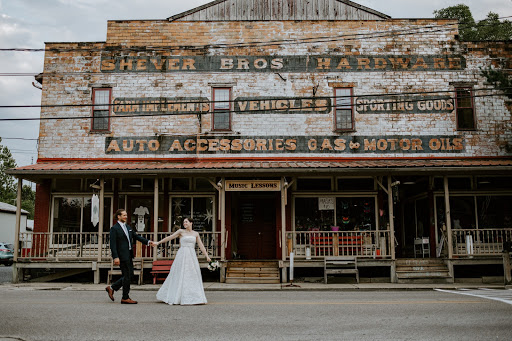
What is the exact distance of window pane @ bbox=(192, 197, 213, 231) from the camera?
19.1 m

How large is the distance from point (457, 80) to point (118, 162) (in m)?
13.0

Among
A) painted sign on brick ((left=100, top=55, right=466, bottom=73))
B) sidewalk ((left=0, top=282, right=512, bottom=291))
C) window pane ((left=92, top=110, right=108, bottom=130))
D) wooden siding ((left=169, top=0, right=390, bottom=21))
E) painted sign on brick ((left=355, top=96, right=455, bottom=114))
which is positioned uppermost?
wooden siding ((left=169, top=0, right=390, bottom=21))

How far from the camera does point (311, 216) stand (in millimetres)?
19000

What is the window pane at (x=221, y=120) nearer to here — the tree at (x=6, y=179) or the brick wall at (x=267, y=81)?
the brick wall at (x=267, y=81)

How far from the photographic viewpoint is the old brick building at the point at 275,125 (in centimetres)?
1891

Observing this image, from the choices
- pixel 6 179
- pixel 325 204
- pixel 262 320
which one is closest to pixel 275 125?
pixel 325 204

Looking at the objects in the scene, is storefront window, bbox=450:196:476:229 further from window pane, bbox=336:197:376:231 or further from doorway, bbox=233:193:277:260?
doorway, bbox=233:193:277:260

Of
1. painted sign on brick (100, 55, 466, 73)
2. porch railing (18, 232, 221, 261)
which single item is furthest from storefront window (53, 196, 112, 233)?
painted sign on brick (100, 55, 466, 73)

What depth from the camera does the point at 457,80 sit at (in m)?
19.7

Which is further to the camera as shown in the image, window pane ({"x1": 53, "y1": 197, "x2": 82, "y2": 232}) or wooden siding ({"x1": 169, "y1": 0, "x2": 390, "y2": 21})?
wooden siding ({"x1": 169, "y1": 0, "x2": 390, "y2": 21})

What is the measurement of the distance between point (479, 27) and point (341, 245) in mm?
21871

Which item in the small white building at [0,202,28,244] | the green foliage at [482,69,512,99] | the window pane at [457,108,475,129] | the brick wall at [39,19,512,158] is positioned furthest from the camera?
the small white building at [0,202,28,244]

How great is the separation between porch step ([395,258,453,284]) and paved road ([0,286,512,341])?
20.0ft

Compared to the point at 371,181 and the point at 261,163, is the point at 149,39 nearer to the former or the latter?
the point at 261,163
